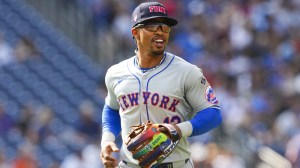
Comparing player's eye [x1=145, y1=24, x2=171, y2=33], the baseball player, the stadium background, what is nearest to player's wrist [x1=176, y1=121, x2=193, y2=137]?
the baseball player

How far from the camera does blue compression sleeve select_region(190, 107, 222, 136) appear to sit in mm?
5660

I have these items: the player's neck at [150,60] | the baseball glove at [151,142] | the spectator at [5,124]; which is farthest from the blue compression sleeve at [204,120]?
the spectator at [5,124]

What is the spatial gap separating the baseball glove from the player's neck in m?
0.48

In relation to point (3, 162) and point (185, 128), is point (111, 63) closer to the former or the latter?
point (3, 162)

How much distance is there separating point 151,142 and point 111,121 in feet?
2.45

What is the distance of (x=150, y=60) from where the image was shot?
594cm

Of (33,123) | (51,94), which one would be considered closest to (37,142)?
(33,123)

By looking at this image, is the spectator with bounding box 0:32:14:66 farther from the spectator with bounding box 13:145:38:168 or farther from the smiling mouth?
the smiling mouth

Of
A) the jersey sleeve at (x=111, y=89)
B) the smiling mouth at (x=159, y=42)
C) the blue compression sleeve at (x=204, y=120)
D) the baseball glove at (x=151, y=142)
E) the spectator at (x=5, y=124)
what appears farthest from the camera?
the spectator at (x=5, y=124)

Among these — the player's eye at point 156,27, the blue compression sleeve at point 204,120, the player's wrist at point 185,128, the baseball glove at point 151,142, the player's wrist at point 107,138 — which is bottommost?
the baseball glove at point 151,142

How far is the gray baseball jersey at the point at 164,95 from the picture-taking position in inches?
226

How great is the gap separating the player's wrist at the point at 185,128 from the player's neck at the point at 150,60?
1.74 feet

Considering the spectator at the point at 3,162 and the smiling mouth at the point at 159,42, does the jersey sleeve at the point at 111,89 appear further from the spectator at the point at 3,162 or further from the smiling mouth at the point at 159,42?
the spectator at the point at 3,162

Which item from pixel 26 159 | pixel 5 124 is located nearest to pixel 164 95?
pixel 26 159
